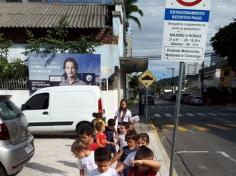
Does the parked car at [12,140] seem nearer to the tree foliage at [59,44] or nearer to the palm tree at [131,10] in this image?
the tree foliage at [59,44]

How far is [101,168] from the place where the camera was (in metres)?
4.35

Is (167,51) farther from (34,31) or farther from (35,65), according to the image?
(34,31)

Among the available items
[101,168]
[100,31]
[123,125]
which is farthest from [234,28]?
[101,168]

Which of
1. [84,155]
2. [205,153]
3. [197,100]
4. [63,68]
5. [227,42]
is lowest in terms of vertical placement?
[197,100]

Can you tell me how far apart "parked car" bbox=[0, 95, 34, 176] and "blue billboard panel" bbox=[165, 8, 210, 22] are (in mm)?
3586

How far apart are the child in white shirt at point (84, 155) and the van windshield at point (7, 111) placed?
2542mm

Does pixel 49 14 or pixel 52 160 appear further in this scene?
pixel 49 14

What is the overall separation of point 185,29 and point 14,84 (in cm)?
1477

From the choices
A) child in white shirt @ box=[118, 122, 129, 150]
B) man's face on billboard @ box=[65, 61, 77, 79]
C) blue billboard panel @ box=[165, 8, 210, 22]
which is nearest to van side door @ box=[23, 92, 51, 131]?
man's face on billboard @ box=[65, 61, 77, 79]

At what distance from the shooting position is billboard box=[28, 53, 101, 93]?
19.3m

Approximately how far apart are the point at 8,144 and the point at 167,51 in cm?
348

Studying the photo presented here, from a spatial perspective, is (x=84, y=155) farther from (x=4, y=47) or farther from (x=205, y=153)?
(x=4, y=47)

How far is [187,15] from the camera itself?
17.8ft

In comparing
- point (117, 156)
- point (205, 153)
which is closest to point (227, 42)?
point (205, 153)
